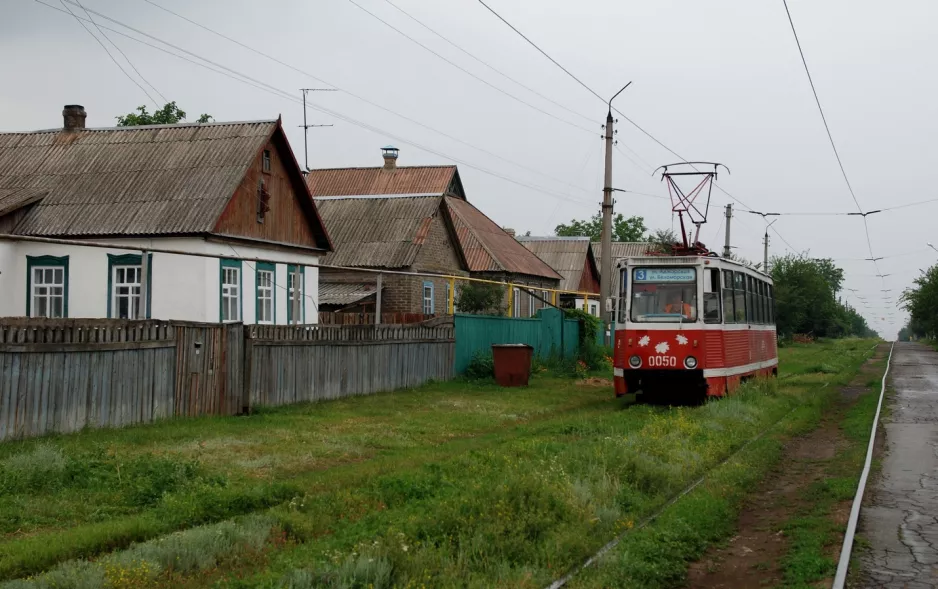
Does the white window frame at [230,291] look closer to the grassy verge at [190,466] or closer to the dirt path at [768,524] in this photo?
the grassy verge at [190,466]

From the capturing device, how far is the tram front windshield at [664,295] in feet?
62.2

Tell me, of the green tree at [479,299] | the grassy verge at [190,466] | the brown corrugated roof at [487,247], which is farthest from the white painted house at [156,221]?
the brown corrugated roof at [487,247]

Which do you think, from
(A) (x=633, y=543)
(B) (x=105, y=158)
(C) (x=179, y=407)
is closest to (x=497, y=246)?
(B) (x=105, y=158)

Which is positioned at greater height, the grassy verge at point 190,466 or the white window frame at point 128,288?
the white window frame at point 128,288

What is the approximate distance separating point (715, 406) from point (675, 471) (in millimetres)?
Result: 6680

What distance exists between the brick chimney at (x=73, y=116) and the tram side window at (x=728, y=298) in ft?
67.2

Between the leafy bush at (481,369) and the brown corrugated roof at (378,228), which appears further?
the brown corrugated roof at (378,228)

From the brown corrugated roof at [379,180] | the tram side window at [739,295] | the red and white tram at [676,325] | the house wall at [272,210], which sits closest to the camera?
the red and white tram at [676,325]

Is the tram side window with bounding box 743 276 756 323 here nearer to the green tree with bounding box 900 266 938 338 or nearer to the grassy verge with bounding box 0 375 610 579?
the grassy verge with bounding box 0 375 610 579

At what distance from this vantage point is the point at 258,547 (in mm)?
7305

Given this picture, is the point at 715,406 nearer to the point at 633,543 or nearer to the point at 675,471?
the point at 675,471

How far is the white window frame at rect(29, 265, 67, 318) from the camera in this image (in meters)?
25.1

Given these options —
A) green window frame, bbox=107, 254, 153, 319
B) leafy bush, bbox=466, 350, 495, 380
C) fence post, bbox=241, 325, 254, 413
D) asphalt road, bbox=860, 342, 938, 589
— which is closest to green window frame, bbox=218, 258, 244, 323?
green window frame, bbox=107, 254, 153, 319

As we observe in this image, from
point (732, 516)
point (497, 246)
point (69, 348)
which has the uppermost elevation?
point (497, 246)
